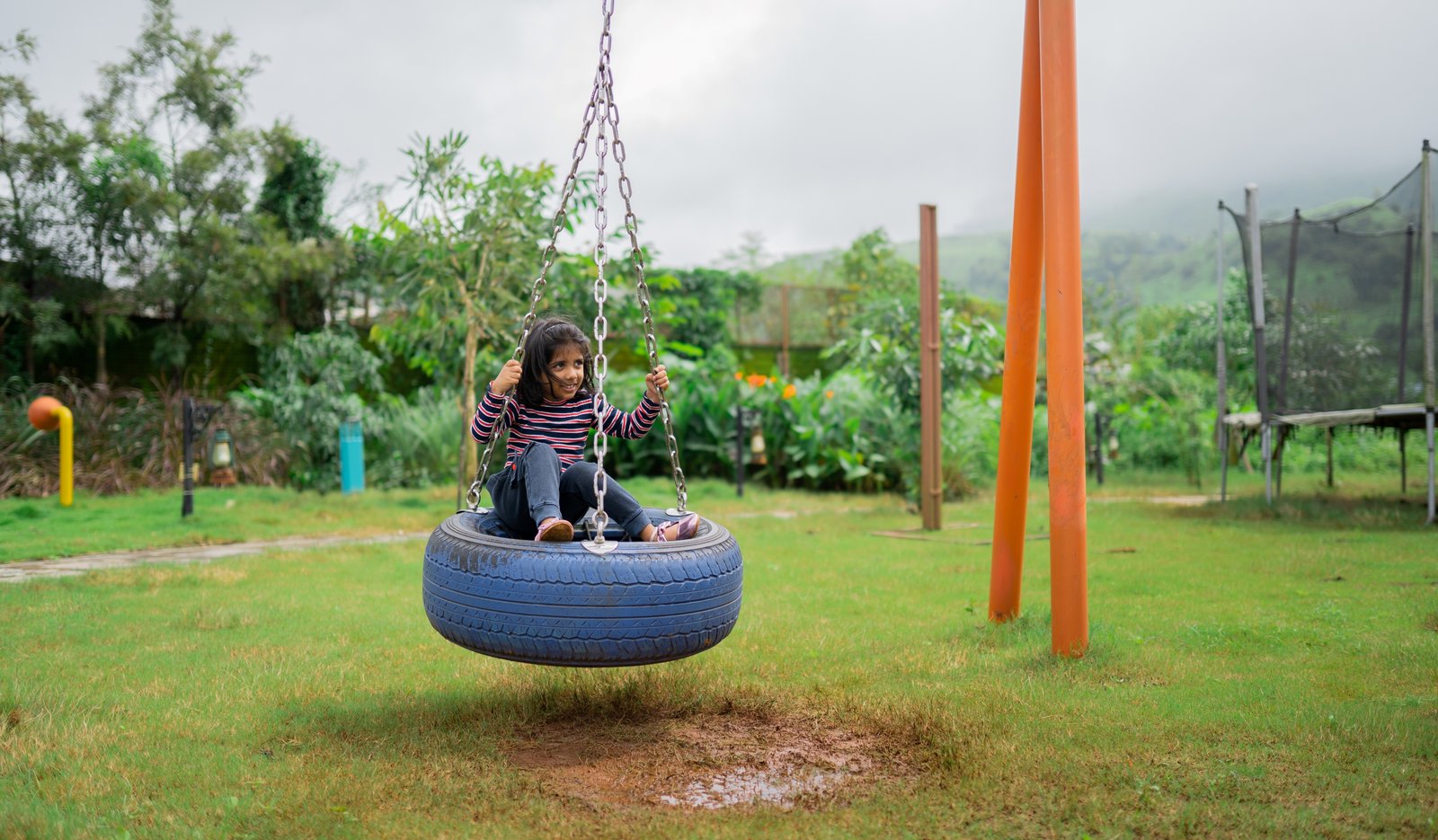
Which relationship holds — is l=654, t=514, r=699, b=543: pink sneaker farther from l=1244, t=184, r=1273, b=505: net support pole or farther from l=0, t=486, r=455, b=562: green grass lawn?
l=1244, t=184, r=1273, b=505: net support pole

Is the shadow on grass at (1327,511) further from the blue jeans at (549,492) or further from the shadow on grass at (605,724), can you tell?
the blue jeans at (549,492)

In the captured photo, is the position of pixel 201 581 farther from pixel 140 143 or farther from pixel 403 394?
pixel 403 394

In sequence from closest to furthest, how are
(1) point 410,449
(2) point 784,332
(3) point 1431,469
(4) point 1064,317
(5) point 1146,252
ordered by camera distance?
(4) point 1064,317 < (3) point 1431,469 < (1) point 410,449 < (2) point 784,332 < (5) point 1146,252

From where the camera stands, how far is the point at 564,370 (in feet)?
11.8

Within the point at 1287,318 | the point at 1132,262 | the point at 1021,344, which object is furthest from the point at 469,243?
the point at 1132,262

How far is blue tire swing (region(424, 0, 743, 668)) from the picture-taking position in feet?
9.41

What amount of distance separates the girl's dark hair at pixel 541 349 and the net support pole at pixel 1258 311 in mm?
7010

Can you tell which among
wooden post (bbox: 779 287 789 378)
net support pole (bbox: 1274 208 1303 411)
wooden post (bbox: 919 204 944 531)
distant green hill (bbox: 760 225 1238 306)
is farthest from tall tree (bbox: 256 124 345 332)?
distant green hill (bbox: 760 225 1238 306)

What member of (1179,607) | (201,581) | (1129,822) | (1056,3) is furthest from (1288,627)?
(201,581)

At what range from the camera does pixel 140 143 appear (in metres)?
10.5

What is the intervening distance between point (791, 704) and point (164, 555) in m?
5.01

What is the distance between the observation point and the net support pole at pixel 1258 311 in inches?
341

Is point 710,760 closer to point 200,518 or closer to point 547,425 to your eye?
point 547,425

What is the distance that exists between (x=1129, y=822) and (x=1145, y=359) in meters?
15.6
